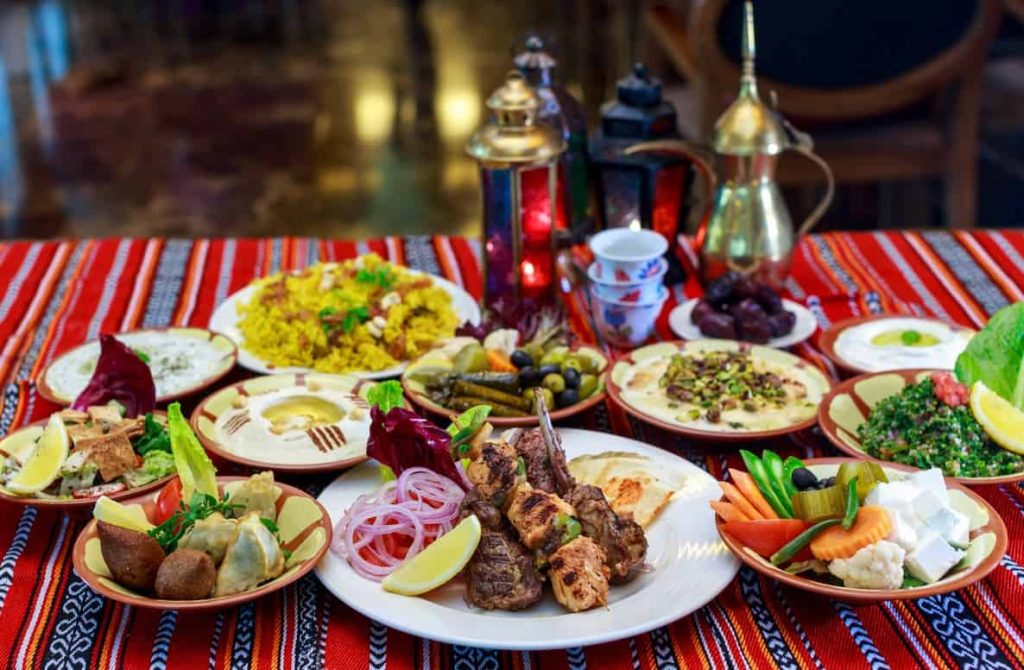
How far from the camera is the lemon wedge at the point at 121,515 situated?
134 centimetres

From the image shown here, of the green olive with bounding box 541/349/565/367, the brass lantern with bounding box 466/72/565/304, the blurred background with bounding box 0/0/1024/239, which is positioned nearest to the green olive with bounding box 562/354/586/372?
the green olive with bounding box 541/349/565/367

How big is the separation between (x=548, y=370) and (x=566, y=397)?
0.05 metres

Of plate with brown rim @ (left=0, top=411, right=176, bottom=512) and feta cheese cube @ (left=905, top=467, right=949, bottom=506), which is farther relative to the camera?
plate with brown rim @ (left=0, top=411, right=176, bottom=512)

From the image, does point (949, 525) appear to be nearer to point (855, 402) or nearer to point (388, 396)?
point (855, 402)

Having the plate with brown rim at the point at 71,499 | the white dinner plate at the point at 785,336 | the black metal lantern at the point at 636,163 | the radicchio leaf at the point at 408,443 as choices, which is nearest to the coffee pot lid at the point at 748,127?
the black metal lantern at the point at 636,163

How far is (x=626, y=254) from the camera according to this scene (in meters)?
2.09

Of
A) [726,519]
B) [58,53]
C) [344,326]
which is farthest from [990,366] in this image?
[58,53]

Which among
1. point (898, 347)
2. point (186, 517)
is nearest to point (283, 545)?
point (186, 517)

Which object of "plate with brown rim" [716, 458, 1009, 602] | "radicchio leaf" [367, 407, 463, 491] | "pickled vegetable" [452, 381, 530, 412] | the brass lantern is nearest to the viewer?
"plate with brown rim" [716, 458, 1009, 602]

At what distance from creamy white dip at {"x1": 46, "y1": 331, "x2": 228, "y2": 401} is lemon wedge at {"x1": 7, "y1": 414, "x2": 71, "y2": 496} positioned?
29 cm

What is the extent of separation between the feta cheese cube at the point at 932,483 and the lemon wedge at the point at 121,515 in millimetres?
867

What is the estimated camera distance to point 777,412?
1.73 meters

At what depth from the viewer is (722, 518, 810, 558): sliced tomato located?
133cm

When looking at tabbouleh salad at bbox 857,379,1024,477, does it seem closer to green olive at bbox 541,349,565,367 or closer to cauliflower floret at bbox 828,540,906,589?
cauliflower floret at bbox 828,540,906,589
